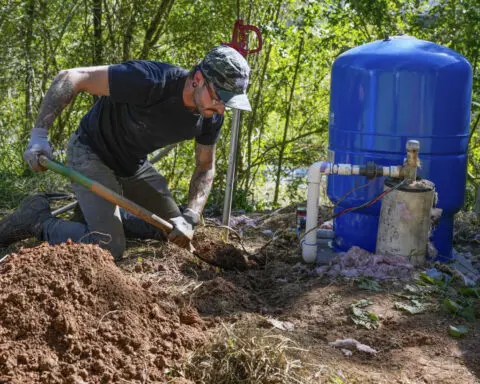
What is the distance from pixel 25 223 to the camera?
14.6 feet

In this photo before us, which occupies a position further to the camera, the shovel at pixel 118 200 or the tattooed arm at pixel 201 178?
the tattooed arm at pixel 201 178

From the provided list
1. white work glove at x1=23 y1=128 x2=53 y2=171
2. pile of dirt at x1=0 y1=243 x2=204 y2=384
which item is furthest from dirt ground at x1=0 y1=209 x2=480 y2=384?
white work glove at x1=23 y1=128 x2=53 y2=171

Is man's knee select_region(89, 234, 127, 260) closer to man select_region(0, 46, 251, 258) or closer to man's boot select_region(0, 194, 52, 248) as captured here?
man select_region(0, 46, 251, 258)

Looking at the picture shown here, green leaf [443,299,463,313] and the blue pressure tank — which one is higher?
the blue pressure tank

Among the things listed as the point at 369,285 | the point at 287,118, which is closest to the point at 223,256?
the point at 369,285

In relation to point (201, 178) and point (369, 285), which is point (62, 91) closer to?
point (201, 178)

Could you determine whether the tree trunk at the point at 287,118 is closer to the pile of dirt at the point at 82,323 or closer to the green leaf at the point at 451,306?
the green leaf at the point at 451,306

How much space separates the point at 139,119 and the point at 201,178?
664mm

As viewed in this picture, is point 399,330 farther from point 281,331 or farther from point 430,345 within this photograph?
point 281,331

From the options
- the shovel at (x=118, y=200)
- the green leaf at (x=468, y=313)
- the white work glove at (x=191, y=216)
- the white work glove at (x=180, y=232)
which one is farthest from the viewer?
the white work glove at (x=191, y=216)

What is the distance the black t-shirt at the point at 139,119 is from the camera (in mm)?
3900

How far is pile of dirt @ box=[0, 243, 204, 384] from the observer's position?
2.56 m

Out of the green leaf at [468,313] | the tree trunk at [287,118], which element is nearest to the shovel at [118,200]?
the green leaf at [468,313]

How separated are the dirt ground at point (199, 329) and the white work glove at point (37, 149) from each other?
741 millimetres
